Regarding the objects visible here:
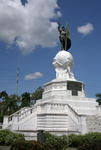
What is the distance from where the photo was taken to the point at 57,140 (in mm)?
12625

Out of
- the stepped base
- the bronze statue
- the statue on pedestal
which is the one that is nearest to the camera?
the stepped base

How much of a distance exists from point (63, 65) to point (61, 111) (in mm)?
10605

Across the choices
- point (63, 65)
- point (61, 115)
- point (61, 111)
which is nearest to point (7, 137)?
point (61, 115)

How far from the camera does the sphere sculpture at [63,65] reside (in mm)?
31609

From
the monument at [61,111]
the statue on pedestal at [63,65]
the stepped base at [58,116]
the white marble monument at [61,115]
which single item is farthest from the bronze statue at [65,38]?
the stepped base at [58,116]

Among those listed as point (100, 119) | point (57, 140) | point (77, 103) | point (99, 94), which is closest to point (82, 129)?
point (100, 119)

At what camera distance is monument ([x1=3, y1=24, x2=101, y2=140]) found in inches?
834

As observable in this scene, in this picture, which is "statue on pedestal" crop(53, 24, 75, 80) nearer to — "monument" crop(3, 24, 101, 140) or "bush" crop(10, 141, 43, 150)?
"monument" crop(3, 24, 101, 140)

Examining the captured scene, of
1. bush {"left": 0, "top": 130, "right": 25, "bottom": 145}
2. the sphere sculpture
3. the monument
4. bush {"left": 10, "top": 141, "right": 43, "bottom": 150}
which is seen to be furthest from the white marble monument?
bush {"left": 10, "top": 141, "right": 43, "bottom": 150}

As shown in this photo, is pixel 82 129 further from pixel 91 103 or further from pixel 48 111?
pixel 91 103

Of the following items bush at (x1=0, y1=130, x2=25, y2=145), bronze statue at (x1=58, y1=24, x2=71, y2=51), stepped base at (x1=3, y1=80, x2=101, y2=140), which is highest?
bronze statue at (x1=58, y1=24, x2=71, y2=51)

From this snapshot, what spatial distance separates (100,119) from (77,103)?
188 inches

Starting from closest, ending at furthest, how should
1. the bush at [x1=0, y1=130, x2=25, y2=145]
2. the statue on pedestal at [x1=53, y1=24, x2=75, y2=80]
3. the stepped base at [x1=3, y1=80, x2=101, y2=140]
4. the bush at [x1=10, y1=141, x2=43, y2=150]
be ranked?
the bush at [x1=10, y1=141, x2=43, y2=150], the bush at [x1=0, y1=130, x2=25, y2=145], the stepped base at [x1=3, y1=80, x2=101, y2=140], the statue on pedestal at [x1=53, y1=24, x2=75, y2=80]

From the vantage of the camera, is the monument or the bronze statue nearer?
the monument
